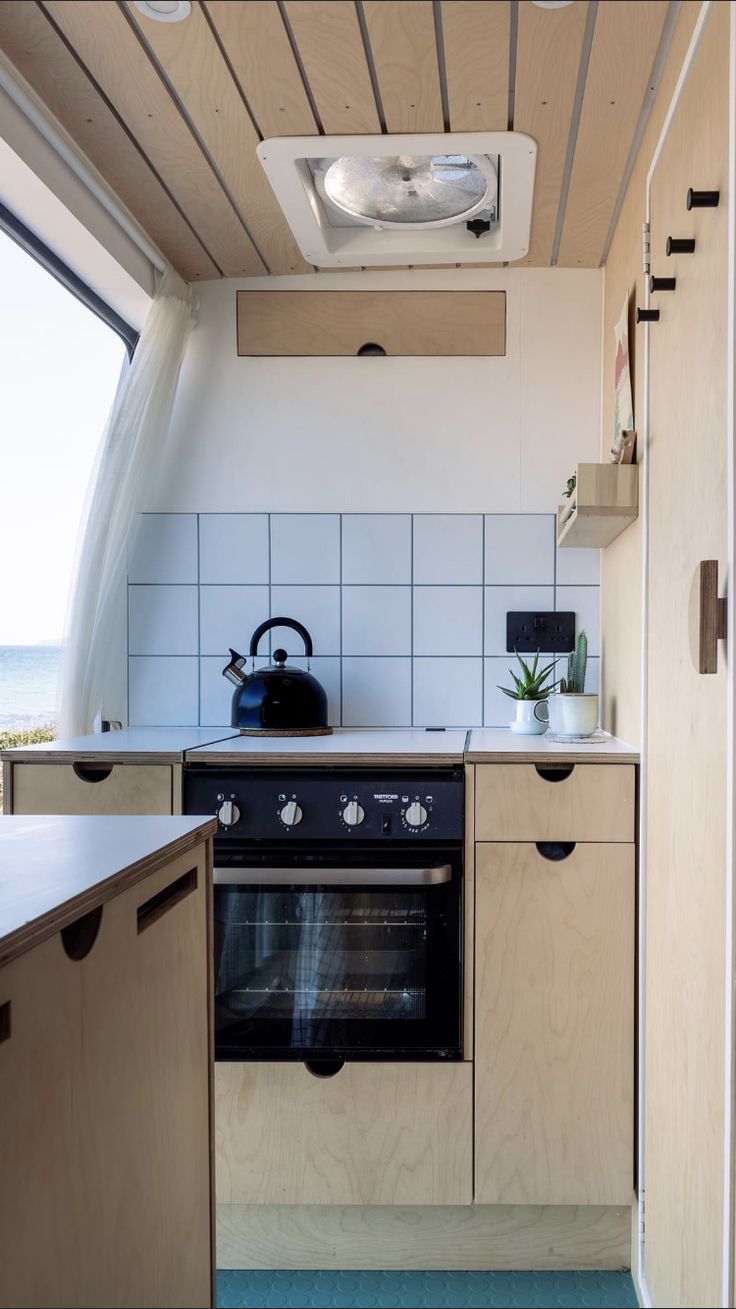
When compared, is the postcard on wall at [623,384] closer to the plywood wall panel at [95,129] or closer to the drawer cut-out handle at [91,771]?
the plywood wall panel at [95,129]

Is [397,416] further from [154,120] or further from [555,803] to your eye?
[555,803]

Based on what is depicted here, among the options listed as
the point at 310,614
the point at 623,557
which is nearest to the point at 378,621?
the point at 310,614

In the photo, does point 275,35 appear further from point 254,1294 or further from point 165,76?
point 254,1294

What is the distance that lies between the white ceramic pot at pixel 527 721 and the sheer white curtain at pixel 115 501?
3.27 feet

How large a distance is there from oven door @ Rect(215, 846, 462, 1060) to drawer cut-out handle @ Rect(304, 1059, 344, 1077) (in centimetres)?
2

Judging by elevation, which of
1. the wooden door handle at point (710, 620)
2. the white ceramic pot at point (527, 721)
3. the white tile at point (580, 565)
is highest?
the white tile at point (580, 565)

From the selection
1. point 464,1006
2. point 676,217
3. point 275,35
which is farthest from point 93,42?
point 464,1006

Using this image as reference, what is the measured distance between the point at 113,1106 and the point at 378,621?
155 cm

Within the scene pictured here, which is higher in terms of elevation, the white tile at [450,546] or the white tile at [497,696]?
the white tile at [450,546]

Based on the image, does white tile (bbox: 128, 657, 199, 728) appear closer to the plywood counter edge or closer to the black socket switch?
the black socket switch

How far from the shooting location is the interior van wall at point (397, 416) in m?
2.25

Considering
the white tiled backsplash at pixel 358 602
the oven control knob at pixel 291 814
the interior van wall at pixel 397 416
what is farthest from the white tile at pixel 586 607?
the oven control knob at pixel 291 814

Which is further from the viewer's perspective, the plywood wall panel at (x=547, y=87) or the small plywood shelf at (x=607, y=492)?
the small plywood shelf at (x=607, y=492)

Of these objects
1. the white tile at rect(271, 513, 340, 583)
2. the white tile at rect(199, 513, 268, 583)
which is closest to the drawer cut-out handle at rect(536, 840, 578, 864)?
the white tile at rect(271, 513, 340, 583)
